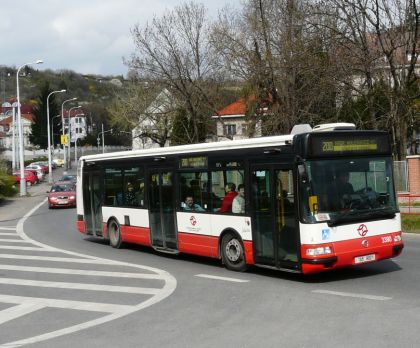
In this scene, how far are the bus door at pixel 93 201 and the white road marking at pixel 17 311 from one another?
8151 mm

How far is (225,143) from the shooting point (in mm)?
12719

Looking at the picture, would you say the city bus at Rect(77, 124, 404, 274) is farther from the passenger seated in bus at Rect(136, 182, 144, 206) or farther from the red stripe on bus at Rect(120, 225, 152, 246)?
the passenger seated in bus at Rect(136, 182, 144, 206)

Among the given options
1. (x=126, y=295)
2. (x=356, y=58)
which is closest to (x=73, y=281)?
(x=126, y=295)

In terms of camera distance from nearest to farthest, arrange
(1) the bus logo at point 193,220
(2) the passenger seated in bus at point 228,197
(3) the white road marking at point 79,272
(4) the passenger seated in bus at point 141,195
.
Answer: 1. (2) the passenger seated in bus at point 228,197
2. (3) the white road marking at point 79,272
3. (1) the bus logo at point 193,220
4. (4) the passenger seated in bus at point 141,195

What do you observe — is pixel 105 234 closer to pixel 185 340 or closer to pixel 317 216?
pixel 317 216

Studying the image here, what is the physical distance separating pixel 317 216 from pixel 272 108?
26646 mm

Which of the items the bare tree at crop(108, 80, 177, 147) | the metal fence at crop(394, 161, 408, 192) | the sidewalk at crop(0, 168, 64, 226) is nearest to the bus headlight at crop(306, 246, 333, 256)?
the metal fence at crop(394, 161, 408, 192)

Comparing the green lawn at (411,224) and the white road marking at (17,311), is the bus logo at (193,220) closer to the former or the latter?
the white road marking at (17,311)

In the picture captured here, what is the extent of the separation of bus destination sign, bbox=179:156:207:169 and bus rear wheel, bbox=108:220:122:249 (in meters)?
3.97

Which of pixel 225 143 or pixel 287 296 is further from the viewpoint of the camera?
pixel 225 143

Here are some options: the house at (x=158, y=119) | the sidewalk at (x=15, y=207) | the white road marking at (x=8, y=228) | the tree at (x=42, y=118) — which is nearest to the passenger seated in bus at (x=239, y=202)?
the white road marking at (x=8, y=228)

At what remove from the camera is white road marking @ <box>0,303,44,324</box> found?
30.7 ft

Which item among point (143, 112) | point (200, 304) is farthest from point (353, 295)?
point (143, 112)

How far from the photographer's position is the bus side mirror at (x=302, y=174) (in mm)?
10562
